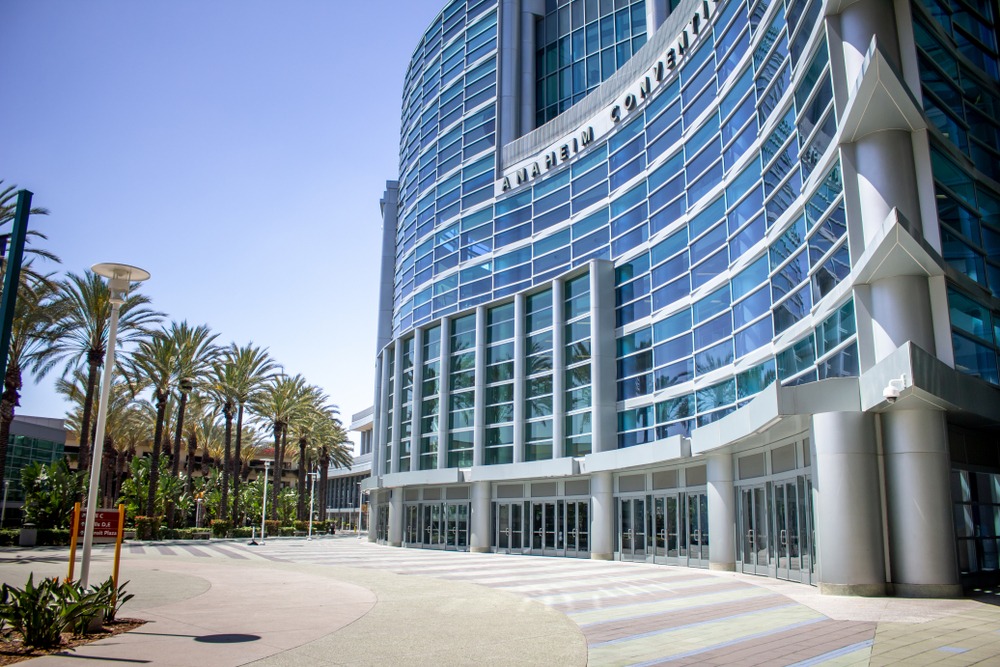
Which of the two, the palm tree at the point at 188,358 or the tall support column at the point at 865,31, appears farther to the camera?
the palm tree at the point at 188,358

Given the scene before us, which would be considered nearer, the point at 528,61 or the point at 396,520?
the point at 528,61

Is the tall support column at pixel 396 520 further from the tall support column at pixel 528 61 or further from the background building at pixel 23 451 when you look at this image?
the background building at pixel 23 451

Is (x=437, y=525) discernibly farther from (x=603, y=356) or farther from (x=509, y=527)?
(x=603, y=356)

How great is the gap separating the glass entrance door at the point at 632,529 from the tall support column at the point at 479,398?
10.0m

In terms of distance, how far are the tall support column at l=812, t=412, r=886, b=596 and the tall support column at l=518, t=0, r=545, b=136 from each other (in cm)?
3074

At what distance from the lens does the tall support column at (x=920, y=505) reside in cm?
1566

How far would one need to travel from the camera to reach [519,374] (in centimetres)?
3912

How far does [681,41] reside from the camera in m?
31.3

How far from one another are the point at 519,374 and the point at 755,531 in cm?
1728

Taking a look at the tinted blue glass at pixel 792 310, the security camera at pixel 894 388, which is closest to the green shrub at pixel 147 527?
the tinted blue glass at pixel 792 310

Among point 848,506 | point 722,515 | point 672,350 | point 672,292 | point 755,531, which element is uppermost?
point 672,292

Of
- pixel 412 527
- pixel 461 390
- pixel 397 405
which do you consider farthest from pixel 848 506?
pixel 397 405

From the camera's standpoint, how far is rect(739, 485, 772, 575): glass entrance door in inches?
907

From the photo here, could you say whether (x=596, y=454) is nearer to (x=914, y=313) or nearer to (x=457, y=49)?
(x=914, y=313)
